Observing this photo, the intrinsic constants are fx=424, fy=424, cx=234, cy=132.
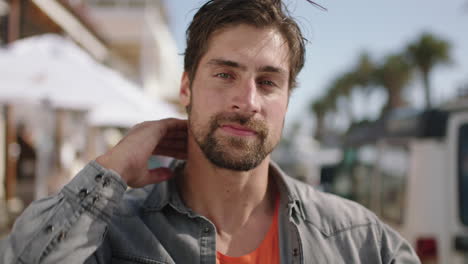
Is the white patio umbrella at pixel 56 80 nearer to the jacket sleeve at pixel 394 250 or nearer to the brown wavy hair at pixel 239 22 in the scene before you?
the brown wavy hair at pixel 239 22

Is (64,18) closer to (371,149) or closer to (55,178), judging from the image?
(55,178)

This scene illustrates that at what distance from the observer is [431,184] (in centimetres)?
445

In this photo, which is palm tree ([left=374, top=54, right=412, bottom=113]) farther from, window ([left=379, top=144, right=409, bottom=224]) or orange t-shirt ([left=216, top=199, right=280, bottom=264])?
orange t-shirt ([left=216, top=199, right=280, bottom=264])

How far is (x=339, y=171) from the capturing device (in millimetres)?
9469

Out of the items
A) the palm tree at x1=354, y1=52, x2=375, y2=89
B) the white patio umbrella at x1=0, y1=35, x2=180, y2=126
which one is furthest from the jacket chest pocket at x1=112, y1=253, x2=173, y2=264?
the palm tree at x1=354, y1=52, x2=375, y2=89

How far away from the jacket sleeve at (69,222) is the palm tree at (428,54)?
92.1 ft

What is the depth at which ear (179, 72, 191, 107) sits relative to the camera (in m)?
2.04

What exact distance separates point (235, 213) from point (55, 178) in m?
5.18

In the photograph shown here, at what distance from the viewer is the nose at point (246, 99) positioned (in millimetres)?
1792

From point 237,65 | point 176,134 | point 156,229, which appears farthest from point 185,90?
point 156,229

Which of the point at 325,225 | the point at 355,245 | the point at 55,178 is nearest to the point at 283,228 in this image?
the point at 325,225

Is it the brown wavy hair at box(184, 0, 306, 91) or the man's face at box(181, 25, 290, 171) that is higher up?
the brown wavy hair at box(184, 0, 306, 91)

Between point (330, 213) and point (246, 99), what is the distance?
25.8 inches

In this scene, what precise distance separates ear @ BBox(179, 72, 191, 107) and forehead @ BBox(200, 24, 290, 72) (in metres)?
0.18
